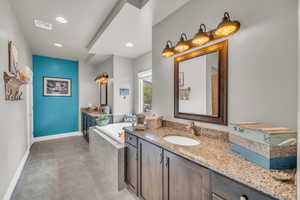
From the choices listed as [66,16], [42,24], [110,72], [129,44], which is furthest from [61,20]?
[110,72]

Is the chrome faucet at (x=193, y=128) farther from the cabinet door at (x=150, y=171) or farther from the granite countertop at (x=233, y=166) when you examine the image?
the cabinet door at (x=150, y=171)

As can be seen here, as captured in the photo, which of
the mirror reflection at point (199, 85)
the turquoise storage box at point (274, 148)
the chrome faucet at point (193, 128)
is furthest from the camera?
the chrome faucet at point (193, 128)

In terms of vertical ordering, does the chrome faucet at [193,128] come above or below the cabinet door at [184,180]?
above

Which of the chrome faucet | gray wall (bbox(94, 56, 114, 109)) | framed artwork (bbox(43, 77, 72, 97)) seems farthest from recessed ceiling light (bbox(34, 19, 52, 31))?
the chrome faucet

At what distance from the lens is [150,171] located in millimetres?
1488

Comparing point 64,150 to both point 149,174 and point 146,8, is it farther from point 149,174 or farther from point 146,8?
point 146,8

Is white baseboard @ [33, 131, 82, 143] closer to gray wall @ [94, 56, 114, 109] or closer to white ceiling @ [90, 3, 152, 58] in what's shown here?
gray wall @ [94, 56, 114, 109]

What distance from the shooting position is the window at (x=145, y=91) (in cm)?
376

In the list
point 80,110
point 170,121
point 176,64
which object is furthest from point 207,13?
point 80,110

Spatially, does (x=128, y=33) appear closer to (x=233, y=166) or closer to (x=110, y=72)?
(x=110, y=72)

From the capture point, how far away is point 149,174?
1.50 metres

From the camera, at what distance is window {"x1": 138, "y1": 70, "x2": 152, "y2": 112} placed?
376cm

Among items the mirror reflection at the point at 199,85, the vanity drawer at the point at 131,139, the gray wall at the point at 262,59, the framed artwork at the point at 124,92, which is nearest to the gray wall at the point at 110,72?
the framed artwork at the point at 124,92

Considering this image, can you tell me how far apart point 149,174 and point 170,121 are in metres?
0.80
